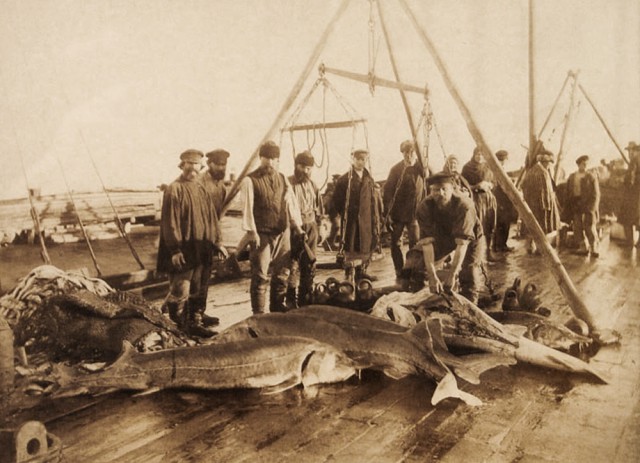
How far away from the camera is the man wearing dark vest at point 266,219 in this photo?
462 cm

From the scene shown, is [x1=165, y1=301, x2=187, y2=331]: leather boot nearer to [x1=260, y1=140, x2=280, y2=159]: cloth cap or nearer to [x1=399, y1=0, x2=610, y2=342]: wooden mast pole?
[x1=260, y1=140, x2=280, y2=159]: cloth cap

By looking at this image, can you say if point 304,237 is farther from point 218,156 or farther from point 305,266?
point 218,156

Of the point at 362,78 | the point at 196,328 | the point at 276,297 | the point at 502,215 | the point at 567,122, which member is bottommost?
the point at 196,328

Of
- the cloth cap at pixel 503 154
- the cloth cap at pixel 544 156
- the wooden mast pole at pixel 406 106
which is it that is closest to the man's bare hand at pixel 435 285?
the wooden mast pole at pixel 406 106

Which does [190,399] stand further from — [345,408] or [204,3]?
[204,3]

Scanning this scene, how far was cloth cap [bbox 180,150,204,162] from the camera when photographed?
4402 millimetres

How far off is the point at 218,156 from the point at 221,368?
2359 millimetres

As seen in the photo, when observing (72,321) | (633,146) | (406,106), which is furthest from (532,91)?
(72,321)

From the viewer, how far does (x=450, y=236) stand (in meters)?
4.92

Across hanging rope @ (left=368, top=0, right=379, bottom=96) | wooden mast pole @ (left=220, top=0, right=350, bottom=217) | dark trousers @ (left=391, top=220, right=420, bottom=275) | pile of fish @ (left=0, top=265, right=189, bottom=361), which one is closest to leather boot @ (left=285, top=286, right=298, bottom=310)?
wooden mast pole @ (left=220, top=0, right=350, bottom=217)

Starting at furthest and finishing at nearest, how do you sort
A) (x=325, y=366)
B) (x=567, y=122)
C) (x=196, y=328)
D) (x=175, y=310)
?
(x=567, y=122)
(x=175, y=310)
(x=196, y=328)
(x=325, y=366)

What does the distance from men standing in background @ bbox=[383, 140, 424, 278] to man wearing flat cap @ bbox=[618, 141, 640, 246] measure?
309cm

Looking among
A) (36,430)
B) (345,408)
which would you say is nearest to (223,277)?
(345,408)

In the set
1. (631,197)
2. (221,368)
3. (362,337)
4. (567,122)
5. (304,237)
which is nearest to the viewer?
(221,368)
